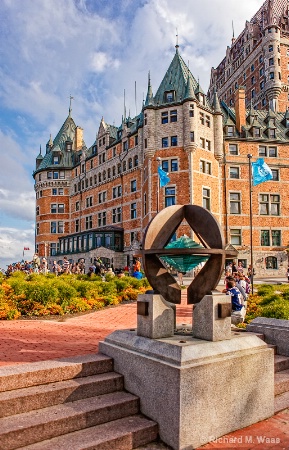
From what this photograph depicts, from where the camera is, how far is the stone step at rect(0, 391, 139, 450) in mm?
3832

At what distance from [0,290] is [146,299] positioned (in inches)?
308

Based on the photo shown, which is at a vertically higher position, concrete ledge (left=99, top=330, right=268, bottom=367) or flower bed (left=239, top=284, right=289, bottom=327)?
concrete ledge (left=99, top=330, right=268, bottom=367)

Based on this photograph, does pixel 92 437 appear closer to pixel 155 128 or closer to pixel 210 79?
pixel 155 128

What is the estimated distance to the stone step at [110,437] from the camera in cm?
386

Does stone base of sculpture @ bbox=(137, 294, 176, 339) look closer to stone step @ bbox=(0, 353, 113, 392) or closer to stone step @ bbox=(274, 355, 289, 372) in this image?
stone step @ bbox=(0, 353, 113, 392)

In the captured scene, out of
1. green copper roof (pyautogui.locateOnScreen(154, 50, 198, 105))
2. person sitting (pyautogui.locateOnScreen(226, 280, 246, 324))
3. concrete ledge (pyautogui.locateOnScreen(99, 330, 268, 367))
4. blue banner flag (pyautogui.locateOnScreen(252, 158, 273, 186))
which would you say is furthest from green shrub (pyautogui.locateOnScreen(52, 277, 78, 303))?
green copper roof (pyautogui.locateOnScreen(154, 50, 198, 105))

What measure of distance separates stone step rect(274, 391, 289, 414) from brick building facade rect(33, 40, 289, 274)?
23.9 metres

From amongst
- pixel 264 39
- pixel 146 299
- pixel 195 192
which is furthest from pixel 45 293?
pixel 264 39

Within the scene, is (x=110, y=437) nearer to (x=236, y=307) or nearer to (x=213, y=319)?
(x=213, y=319)

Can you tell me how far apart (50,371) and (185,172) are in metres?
31.3

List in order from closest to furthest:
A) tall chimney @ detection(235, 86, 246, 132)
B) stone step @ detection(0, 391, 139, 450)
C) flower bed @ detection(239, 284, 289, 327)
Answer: stone step @ detection(0, 391, 139, 450)
flower bed @ detection(239, 284, 289, 327)
tall chimney @ detection(235, 86, 246, 132)

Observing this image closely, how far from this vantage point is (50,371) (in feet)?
15.6

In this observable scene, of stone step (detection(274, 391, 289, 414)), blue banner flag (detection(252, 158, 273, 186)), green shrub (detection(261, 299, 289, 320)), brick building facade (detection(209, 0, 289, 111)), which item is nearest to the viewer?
stone step (detection(274, 391, 289, 414))

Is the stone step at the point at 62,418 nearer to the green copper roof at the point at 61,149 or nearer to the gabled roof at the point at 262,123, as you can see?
the gabled roof at the point at 262,123
